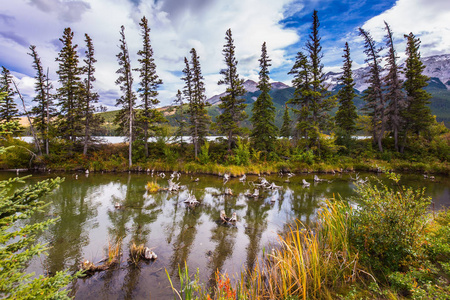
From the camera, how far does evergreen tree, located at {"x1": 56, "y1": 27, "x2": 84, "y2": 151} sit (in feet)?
78.2

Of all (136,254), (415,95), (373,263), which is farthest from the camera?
(415,95)

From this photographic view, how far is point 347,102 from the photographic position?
27.9 meters

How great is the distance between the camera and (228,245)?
708 cm

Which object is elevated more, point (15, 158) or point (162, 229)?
point (15, 158)

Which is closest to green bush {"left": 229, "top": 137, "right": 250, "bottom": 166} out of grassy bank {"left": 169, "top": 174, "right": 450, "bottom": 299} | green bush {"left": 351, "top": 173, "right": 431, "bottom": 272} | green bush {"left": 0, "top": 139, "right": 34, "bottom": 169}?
grassy bank {"left": 169, "top": 174, "right": 450, "bottom": 299}

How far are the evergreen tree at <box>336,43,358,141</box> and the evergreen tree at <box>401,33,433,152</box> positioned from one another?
5.67 metres

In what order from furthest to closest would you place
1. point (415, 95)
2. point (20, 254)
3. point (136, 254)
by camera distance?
point (415, 95)
point (136, 254)
point (20, 254)

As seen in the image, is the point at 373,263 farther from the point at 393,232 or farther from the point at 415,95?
the point at 415,95

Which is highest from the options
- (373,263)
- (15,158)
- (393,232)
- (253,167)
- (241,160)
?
(15,158)

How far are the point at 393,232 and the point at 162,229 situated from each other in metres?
7.88

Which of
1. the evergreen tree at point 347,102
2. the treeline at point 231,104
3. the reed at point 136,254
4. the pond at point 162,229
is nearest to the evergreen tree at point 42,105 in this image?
the treeline at point 231,104

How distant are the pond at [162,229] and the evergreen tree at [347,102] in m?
14.0

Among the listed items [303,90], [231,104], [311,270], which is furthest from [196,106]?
[311,270]

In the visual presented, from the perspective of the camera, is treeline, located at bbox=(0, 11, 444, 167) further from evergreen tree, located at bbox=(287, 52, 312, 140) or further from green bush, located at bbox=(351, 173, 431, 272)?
green bush, located at bbox=(351, 173, 431, 272)
